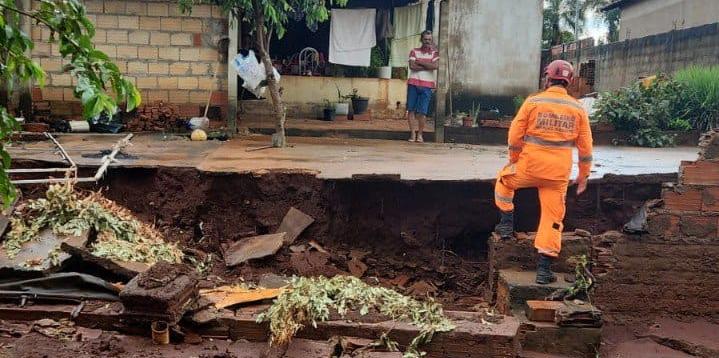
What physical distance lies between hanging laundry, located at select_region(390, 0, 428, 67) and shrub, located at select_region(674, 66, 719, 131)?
202 inches

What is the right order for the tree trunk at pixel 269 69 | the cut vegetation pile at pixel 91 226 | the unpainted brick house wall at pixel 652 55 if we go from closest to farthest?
1. the cut vegetation pile at pixel 91 226
2. the tree trunk at pixel 269 69
3. the unpainted brick house wall at pixel 652 55

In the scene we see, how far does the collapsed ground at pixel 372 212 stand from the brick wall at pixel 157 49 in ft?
14.4

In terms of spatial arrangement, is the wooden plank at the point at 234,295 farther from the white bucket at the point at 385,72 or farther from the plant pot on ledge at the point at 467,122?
the white bucket at the point at 385,72

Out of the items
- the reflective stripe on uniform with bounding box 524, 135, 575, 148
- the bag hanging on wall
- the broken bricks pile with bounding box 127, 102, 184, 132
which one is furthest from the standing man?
the reflective stripe on uniform with bounding box 524, 135, 575, 148

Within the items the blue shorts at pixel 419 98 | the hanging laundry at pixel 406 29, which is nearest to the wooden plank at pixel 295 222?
the blue shorts at pixel 419 98

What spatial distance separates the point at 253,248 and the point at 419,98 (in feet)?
18.2

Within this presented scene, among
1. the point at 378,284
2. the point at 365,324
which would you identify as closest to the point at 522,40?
the point at 378,284

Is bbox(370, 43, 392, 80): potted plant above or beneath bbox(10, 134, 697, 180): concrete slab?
above

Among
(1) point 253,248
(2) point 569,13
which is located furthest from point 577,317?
(2) point 569,13

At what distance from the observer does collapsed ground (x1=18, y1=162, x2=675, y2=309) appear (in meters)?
6.11

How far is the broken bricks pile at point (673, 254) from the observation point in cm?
548

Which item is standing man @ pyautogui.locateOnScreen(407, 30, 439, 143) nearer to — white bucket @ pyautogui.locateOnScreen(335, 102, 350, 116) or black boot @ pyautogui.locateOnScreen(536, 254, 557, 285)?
white bucket @ pyautogui.locateOnScreen(335, 102, 350, 116)

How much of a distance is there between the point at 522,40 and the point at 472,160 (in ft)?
21.2

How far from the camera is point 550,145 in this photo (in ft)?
15.8
